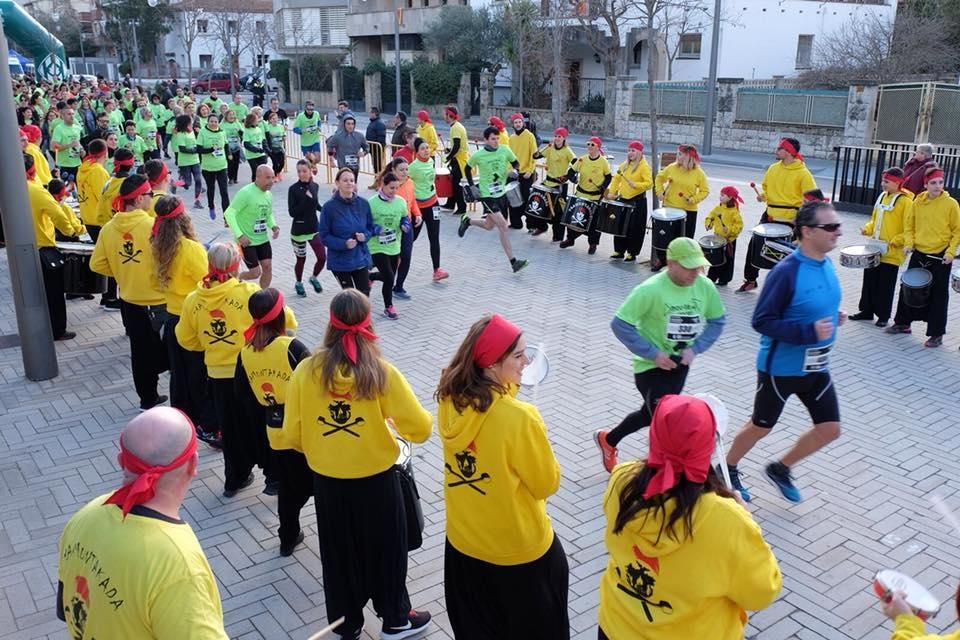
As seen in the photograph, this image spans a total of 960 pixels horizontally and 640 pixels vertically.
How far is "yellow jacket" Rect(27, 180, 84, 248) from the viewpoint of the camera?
A: 351 inches

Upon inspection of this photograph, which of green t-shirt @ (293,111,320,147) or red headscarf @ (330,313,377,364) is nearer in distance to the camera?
red headscarf @ (330,313,377,364)

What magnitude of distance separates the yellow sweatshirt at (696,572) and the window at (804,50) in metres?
39.4

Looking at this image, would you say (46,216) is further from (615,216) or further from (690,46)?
(690,46)

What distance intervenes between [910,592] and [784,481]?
3.53 metres

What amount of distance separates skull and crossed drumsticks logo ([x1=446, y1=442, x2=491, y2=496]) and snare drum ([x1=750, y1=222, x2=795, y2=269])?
7345mm

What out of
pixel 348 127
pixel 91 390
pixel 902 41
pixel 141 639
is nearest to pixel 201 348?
pixel 91 390

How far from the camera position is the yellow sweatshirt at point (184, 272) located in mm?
6770

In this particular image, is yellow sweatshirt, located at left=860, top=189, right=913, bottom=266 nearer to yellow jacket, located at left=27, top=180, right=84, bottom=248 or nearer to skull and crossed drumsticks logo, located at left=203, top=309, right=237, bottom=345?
skull and crossed drumsticks logo, located at left=203, top=309, right=237, bottom=345

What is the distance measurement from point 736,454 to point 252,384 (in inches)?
134

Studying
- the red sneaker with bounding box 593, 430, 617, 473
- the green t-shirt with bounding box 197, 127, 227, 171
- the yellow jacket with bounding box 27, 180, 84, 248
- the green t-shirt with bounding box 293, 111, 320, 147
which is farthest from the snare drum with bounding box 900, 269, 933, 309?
the green t-shirt with bounding box 293, 111, 320, 147

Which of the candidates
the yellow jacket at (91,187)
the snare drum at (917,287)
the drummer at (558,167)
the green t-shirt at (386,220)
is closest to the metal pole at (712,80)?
the drummer at (558,167)

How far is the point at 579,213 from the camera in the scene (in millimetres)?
13219

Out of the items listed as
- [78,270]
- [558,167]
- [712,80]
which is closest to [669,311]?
[78,270]

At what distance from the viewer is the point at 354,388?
157 inches
